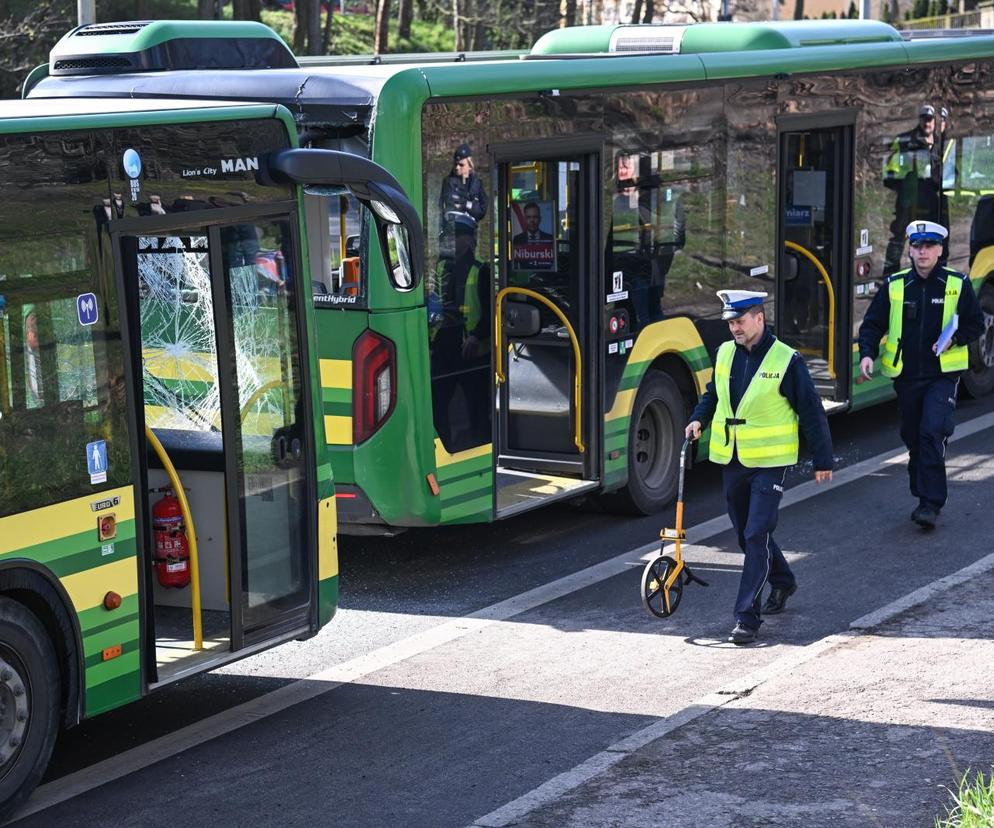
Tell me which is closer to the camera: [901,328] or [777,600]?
[777,600]

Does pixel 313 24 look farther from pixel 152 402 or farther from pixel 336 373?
pixel 152 402

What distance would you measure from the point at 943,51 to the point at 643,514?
5.51 m

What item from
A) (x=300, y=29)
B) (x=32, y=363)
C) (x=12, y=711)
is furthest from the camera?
(x=300, y=29)

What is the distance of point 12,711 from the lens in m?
6.17

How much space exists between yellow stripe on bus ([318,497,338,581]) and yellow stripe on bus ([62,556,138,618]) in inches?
48.2

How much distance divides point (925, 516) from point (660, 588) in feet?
8.54

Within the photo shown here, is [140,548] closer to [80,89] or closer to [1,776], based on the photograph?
[1,776]

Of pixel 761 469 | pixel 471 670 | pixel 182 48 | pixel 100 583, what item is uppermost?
pixel 182 48

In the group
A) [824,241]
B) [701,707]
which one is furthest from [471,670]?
[824,241]

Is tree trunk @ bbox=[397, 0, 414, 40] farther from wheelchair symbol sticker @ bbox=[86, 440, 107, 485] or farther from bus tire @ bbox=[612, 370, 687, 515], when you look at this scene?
wheelchair symbol sticker @ bbox=[86, 440, 107, 485]

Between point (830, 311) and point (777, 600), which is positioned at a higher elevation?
point (830, 311)

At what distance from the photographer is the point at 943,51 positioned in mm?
14141

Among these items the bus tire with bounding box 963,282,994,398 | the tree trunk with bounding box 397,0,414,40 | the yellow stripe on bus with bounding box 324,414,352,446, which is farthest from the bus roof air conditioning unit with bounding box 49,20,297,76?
the tree trunk with bounding box 397,0,414,40

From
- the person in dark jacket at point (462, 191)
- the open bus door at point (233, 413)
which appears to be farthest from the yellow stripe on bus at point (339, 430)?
the open bus door at point (233, 413)
